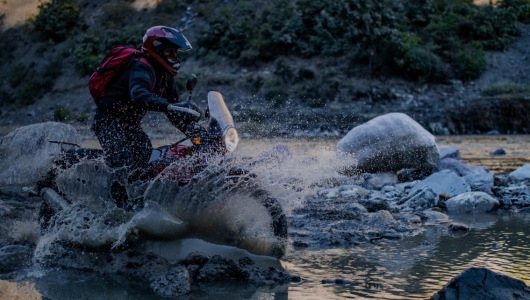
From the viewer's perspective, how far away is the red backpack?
5.91 metres

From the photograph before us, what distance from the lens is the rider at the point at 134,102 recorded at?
5820mm

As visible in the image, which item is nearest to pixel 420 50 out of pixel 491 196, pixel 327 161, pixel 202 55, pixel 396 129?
pixel 202 55

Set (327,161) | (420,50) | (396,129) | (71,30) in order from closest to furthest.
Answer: (327,161), (396,129), (420,50), (71,30)

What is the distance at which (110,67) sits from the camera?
19.5 feet

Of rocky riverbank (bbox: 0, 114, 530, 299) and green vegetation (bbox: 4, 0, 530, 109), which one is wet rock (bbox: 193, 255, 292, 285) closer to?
rocky riverbank (bbox: 0, 114, 530, 299)

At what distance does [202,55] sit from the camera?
3494cm

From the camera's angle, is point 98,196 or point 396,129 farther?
point 396,129

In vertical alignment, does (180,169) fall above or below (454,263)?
Answer: above

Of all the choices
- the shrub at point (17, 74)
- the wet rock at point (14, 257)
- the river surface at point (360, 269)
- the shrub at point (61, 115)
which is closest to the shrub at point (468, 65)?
the shrub at point (61, 115)

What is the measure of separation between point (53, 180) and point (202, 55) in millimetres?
28871

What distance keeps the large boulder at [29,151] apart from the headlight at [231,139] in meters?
6.30

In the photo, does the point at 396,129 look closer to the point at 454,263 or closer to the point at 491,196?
Result: the point at 491,196

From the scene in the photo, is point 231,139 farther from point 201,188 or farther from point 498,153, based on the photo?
point 498,153

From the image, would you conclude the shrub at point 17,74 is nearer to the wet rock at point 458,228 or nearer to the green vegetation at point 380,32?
the green vegetation at point 380,32
